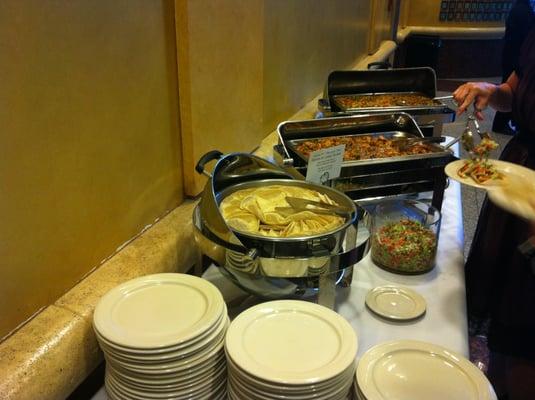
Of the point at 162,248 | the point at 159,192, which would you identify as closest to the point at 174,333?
the point at 162,248

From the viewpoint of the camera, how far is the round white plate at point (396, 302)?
2.93ft

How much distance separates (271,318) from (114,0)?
61 cm

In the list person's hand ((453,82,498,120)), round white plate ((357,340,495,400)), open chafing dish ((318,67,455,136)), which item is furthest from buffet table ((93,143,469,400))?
open chafing dish ((318,67,455,136))

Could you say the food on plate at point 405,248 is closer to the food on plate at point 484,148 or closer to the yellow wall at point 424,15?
the food on plate at point 484,148

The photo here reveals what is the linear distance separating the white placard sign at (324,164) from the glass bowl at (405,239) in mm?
138

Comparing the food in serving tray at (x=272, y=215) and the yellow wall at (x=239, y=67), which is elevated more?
the yellow wall at (x=239, y=67)

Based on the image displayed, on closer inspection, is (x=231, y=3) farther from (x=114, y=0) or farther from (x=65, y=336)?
(x=65, y=336)

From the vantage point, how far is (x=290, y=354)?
2.07ft

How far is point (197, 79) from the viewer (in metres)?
1.11

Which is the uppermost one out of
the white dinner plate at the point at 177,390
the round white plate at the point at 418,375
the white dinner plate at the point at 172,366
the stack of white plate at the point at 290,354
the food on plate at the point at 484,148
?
the food on plate at the point at 484,148

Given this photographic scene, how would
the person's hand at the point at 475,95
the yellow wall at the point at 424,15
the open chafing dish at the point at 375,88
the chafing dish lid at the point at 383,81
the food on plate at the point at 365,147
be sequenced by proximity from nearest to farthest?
1. the food on plate at the point at 365,147
2. the person's hand at the point at 475,95
3. the open chafing dish at the point at 375,88
4. the chafing dish lid at the point at 383,81
5. the yellow wall at the point at 424,15

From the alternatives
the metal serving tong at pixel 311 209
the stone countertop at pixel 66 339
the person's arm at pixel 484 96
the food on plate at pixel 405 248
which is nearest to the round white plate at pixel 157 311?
the stone countertop at pixel 66 339

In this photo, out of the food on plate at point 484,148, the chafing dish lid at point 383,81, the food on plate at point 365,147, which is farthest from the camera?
the chafing dish lid at point 383,81

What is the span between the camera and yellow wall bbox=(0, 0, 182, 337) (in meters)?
0.68
